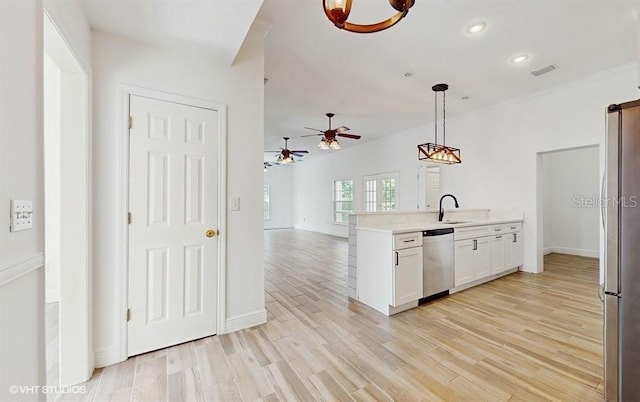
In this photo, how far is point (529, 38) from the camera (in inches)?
116

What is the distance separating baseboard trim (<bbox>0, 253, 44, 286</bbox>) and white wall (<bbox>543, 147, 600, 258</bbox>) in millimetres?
7436

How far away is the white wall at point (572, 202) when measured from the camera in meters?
5.61

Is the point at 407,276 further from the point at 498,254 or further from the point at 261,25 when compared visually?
the point at 261,25

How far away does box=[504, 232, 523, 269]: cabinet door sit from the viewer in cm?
432

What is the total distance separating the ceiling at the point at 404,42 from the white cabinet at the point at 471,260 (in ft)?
7.72

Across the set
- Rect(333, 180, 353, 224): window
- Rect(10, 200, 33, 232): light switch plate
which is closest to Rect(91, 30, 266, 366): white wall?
Rect(10, 200, 33, 232): light switch plate

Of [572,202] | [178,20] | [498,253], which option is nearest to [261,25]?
[178,20]

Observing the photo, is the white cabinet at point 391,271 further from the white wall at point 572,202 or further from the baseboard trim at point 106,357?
the white wall at point 572,202

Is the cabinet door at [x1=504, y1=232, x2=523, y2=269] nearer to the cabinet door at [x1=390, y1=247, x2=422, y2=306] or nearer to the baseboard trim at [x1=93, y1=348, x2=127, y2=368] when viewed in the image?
the cabinet door at [x1=390, y1=247, x2=422, y2=306]

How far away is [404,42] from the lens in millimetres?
3016

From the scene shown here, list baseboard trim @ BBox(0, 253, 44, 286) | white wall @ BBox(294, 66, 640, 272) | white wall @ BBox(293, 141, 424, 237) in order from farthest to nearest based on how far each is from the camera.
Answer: white wall @ BBox(293, 141, 424, 237)
white wall @ BBox(294, 66, 640, 272)
baseboard trim @ BBox(0, 253, 44, 286)

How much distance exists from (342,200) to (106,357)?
26.4ft

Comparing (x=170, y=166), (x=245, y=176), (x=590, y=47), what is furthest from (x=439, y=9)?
(x=170, y=166)
